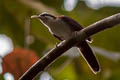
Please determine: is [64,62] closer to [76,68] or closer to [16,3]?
[76,68]

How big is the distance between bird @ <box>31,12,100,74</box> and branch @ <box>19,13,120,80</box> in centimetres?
57

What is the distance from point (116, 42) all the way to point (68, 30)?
67.5 inches

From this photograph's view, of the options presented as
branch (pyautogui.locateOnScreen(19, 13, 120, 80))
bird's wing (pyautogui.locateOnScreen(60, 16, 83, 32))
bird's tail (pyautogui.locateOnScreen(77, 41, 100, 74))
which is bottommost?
bird's tail (pyautogui.locateOnScreen(77, 41, 100, 74))

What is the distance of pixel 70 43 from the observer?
192 cm

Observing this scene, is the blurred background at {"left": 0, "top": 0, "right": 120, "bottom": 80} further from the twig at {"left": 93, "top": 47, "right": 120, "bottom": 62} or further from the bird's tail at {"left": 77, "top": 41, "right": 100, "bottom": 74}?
the bird's tail at {"left": 77, "top": 41, "right": 100, "bottom": 74}

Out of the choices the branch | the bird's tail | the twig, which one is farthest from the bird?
the twig

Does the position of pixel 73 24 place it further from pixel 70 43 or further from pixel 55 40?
pixel 55 40

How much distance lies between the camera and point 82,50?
258 cm

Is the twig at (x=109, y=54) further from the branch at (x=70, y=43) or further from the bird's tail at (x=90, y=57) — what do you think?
the branch at (x=70, y=43)

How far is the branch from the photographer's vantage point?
172cm

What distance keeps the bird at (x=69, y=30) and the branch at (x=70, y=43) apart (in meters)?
0.57

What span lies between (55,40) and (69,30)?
185 cm

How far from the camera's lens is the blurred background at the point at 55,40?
384cm

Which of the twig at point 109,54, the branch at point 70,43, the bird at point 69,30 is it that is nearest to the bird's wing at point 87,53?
the bird at point 69,30
